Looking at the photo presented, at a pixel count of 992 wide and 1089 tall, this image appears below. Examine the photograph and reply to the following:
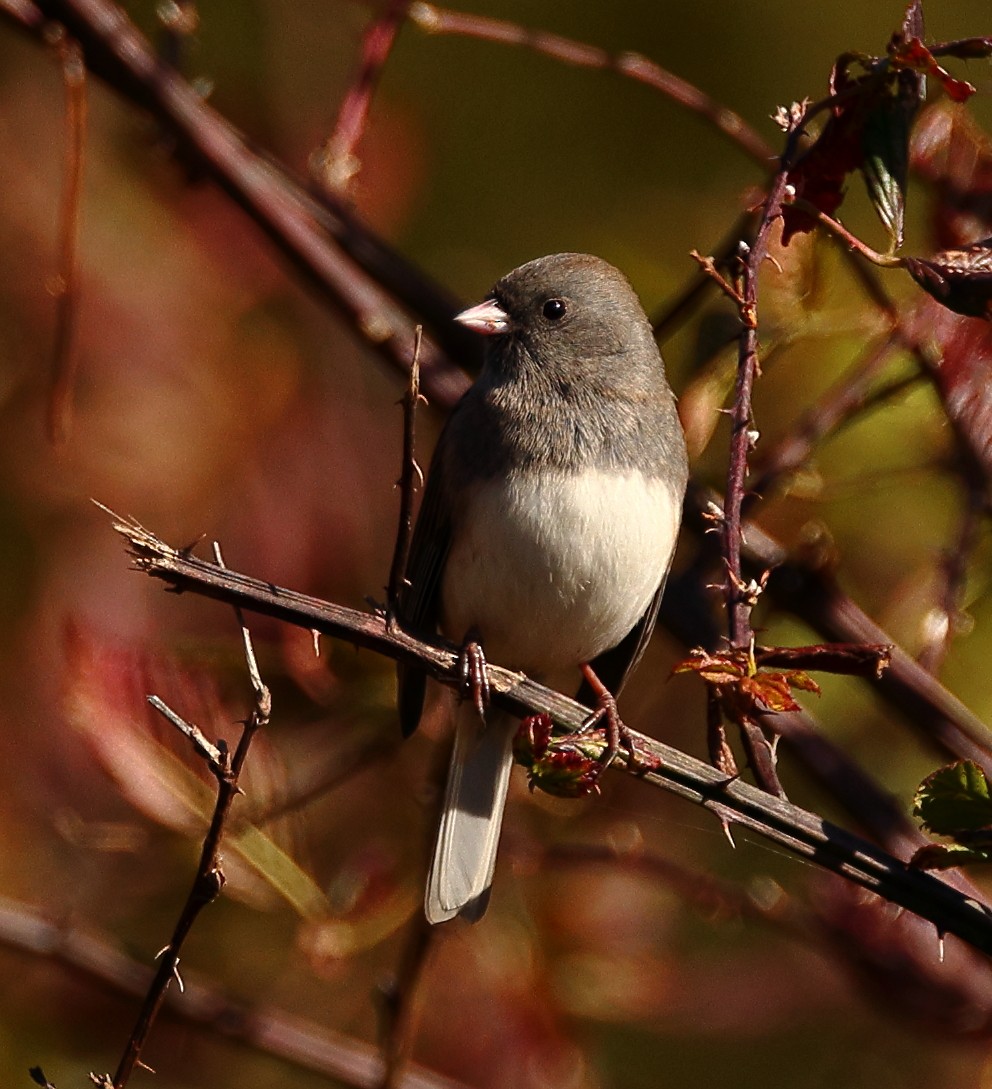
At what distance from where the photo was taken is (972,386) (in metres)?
2.27

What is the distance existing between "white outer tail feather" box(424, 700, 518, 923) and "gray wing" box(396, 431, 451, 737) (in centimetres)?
10

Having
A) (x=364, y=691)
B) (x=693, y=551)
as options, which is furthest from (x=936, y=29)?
(x=364, y=691)

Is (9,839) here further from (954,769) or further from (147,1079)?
(954,769)

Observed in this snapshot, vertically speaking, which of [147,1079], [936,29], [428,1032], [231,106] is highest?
[936,29]

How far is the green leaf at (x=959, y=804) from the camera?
152cm

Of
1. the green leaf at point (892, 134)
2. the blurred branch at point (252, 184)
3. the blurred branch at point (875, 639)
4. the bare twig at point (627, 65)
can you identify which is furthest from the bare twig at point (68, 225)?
the green leaf at point (892, 134)

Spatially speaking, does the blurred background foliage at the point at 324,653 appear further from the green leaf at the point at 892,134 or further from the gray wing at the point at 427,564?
the green leaf at the point at 892,134

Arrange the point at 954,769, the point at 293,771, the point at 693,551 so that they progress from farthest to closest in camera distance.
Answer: the point at 693,551 → the point at 293,771 → the point at 954,769

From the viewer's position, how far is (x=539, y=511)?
239 centimetres

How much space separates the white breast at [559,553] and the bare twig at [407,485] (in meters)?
0.77

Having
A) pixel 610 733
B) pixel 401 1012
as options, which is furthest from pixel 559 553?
pixel 401 1012

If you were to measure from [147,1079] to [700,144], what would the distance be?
2.82m

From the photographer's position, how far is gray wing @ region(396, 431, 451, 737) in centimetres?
252

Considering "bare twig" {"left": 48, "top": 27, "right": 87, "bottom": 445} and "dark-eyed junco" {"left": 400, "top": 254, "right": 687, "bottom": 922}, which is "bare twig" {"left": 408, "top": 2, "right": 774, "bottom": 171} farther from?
"bare twig" {"left": 48, "top": 27, "right": 87, "bottom": 445}
